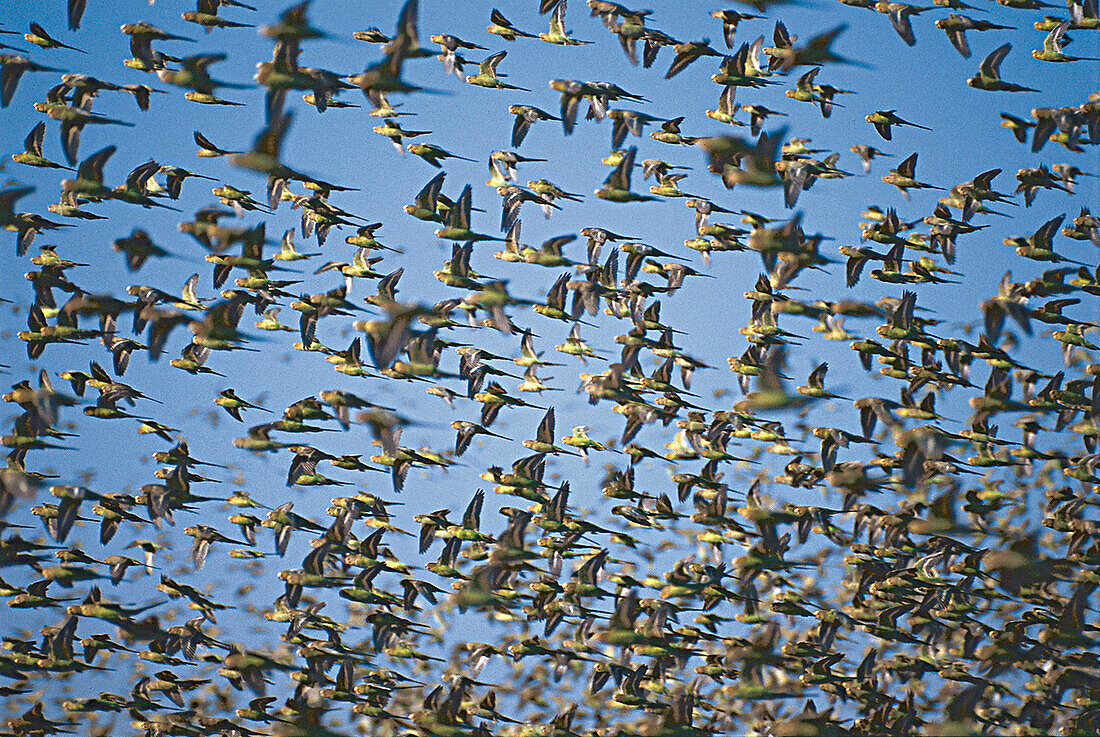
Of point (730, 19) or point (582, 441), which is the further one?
point (582, 441)

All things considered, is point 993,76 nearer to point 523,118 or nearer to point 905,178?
point 905,178

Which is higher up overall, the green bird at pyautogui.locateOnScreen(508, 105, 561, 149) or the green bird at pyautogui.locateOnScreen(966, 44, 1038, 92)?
the green bird at pyautogui.locateOnScreen(966, 44, 1038, 92)

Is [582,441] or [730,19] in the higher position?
[730,19]

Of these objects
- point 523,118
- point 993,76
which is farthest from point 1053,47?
point 523,118

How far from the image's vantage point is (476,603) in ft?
80.5

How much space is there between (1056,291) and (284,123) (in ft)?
55.3

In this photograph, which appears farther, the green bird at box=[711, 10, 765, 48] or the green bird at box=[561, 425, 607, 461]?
the green bird at box=[561, 425, 607, 461]

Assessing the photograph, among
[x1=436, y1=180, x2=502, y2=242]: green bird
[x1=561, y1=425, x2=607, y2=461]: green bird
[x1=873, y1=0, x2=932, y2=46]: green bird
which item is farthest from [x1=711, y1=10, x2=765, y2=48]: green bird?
[x1=561, y1=425, x2=607, y2=461]: green bird

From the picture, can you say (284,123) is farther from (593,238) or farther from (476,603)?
(476,603)

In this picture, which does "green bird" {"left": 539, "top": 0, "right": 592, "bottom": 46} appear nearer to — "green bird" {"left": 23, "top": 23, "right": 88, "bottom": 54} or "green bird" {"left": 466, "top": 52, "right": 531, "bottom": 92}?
"green bird" {"left": 466, "top": 52, "right": 531, "bottom": 92}

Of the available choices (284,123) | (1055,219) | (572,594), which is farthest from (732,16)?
(572,594)

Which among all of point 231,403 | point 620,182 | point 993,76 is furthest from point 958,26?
point 231,403

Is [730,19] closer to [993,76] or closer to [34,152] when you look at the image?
[993,76]

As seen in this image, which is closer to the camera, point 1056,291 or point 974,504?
point 1056,291
